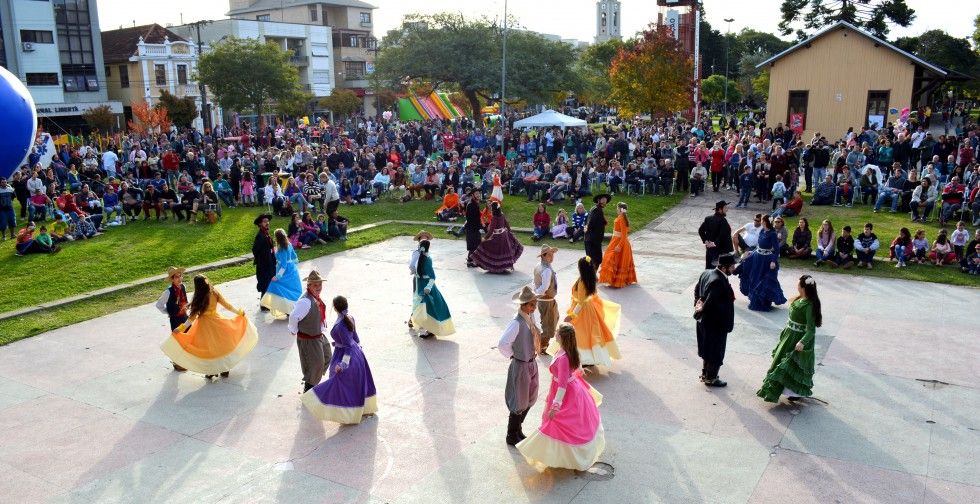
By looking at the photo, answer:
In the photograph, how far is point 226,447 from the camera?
314 inches

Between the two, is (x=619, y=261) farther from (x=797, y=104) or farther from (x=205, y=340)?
(x=797, y=104)

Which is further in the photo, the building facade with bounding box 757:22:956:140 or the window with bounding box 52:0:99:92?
the window with bounding box 52:0:99:92

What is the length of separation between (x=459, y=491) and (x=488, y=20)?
1568 inches

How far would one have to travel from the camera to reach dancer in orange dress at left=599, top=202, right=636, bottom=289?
1416 cm

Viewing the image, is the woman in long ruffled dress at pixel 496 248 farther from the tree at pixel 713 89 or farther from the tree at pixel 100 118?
the tree at pixel 713 89

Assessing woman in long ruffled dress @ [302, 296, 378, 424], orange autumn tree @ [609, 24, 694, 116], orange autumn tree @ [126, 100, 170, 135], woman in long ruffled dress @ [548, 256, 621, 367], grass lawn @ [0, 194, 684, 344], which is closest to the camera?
woman in long ruffled dress @ [302, 296, 378, 424]

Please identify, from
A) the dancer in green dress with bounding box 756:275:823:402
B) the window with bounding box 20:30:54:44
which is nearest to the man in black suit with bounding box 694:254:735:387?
the dancer in green dress with bounding box 756:275:823:402

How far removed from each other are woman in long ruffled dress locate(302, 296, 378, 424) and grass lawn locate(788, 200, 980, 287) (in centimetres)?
1075

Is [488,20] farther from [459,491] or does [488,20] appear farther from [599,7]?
[599,7]

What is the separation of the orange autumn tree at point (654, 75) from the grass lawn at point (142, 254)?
13264mm

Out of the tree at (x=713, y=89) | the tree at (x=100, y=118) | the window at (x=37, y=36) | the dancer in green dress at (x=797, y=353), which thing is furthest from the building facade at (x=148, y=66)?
the dancer in green dress at (x=797, y=353)

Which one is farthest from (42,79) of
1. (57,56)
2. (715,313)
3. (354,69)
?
(715,313)

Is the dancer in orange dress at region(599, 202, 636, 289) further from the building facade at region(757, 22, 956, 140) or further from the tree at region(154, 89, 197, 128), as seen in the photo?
the tree at region(154, 89, 197, 128)

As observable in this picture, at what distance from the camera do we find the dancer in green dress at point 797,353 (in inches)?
330
